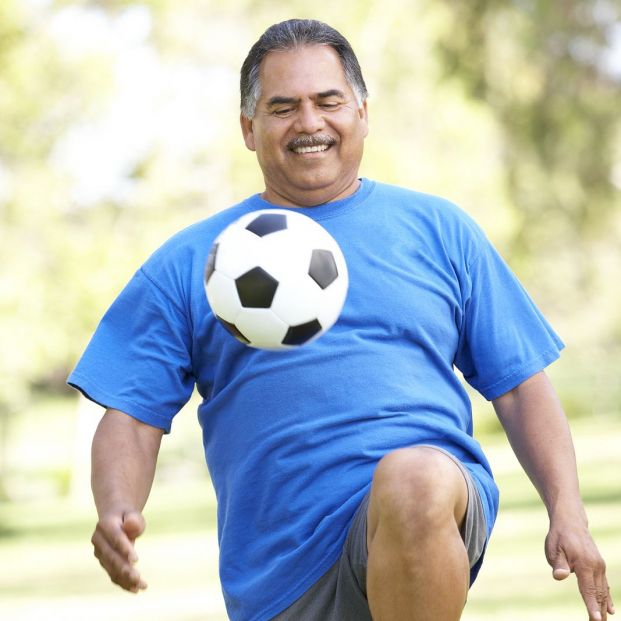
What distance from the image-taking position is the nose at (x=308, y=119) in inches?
164

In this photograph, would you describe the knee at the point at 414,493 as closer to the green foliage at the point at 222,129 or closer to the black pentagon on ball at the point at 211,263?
the black pentagon on ball at the point at 211,263

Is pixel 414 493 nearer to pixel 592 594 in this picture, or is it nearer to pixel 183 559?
pixel 592 594

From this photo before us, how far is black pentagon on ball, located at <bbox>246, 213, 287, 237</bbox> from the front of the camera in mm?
3867

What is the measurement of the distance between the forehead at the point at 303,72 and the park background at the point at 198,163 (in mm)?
6056

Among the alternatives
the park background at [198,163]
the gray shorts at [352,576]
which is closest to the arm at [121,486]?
the gray shorts at [352,576]

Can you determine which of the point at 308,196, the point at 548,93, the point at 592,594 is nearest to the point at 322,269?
the point at 308,196

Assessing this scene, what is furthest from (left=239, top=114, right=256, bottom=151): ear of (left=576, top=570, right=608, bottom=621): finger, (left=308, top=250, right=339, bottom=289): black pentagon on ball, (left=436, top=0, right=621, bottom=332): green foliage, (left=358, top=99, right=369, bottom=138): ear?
(left=436, top=0, right=621, bottom=332): green foliage

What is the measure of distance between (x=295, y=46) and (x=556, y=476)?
→ 59.4 inches

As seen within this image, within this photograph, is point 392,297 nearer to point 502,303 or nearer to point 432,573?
point 502,303

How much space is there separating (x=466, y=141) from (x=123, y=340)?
59.3 ft

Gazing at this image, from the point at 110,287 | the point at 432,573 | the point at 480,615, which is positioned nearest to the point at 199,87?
the point at 110,287

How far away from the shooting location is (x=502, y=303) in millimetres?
4223

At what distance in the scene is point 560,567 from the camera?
145 inches

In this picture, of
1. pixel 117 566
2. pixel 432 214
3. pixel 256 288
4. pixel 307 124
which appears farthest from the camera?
pixel 432 214
